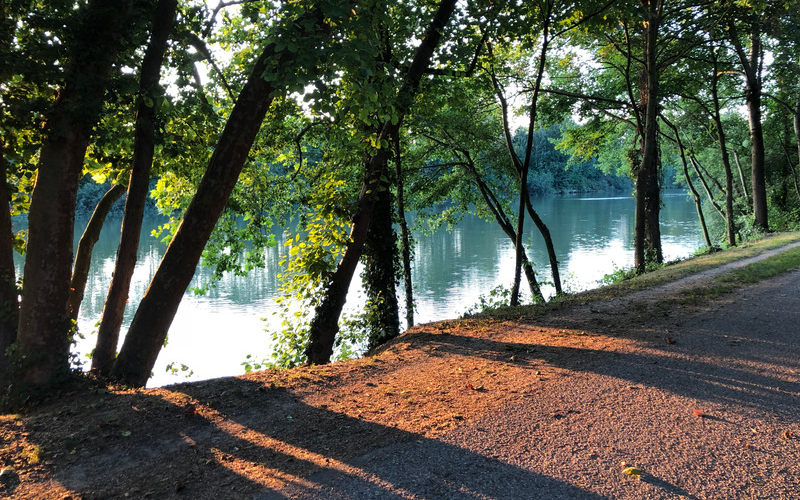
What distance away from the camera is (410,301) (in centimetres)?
1149

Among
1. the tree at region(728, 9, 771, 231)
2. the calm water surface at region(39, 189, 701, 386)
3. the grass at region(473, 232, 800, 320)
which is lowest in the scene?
the calm water surface at region(39, 189, 701, 386)

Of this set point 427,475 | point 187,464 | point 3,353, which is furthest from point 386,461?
point 3,353

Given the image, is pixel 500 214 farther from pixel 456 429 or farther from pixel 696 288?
pixel 456 429

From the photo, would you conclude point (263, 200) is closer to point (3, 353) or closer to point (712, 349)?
point (3, 353)

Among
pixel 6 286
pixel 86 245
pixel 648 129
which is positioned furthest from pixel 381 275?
pixel 648 129

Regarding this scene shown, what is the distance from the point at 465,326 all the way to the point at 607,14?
595 centimetres

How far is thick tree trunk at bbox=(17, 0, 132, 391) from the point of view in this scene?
4.64 meters

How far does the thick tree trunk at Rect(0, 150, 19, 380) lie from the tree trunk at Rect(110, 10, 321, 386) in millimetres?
925

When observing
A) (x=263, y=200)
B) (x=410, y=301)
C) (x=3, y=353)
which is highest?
(x=263, y=200)

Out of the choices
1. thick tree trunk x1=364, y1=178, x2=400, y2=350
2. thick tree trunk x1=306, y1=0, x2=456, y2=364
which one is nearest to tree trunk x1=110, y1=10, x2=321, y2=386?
thick tree trunk x1=306, y1=0, x2=456, y2=364

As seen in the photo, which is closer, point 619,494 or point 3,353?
point 619,494

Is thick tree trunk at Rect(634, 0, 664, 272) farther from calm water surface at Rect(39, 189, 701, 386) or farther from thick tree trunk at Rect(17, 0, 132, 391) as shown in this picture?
thick tree trunk at Rect(17, 0, 132, 391)

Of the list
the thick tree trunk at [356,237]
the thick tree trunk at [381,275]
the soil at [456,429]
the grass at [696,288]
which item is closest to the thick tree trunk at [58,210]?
the soil at [456,429]

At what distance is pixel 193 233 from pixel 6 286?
5.80ft
